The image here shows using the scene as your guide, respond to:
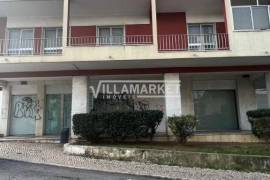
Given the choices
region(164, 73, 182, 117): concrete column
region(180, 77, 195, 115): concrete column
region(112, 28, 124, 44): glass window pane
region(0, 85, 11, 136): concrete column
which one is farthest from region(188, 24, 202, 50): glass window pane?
region(0, 85, 11, 136): concrete column

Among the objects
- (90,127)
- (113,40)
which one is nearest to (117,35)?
(113,40)

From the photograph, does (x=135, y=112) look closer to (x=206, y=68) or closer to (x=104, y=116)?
(x=104, y=116)

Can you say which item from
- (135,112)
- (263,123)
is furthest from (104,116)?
(263,123)

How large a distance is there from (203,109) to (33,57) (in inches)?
369

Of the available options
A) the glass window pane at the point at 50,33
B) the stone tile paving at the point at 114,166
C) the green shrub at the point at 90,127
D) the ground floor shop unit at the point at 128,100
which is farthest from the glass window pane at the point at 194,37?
the glass window pane at the point at 50,33

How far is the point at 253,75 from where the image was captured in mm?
13867

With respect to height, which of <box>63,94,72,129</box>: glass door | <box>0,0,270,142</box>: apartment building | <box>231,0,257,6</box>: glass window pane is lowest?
<box>63,94,72,129</box>: glass door

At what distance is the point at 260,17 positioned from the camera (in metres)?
11.7

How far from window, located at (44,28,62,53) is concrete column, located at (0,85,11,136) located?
3.63m

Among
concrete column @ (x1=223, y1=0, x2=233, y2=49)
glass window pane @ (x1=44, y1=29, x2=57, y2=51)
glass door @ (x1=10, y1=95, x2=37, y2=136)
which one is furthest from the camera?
glass door @ (x1=10, y1=95, x2=37, y2=136)

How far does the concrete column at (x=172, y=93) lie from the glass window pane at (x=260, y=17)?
432 centimetres

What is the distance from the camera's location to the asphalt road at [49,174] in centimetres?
664

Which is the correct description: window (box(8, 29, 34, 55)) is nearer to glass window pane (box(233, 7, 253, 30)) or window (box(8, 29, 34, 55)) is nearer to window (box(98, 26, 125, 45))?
window (box(98, 26, 125, 45))

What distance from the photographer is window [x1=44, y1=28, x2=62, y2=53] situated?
13180mm
